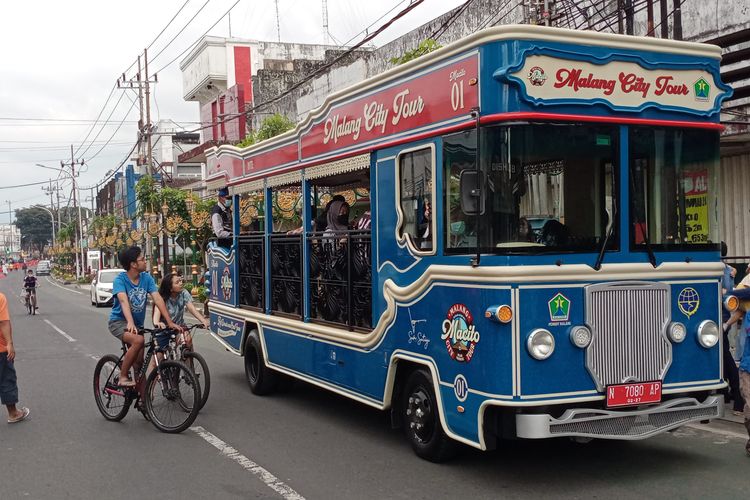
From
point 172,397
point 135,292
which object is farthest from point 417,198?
point 135,292

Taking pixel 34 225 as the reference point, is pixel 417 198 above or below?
below

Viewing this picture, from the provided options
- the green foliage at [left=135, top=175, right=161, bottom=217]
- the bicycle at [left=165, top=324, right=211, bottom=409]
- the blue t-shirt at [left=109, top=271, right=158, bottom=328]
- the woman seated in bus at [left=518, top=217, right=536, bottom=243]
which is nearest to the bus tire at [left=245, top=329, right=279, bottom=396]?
the bicycle at [left=165, top=324, right=211, bottom=409]

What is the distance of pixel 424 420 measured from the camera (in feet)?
21.4

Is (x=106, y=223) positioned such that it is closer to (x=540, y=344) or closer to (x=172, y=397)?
(x=172, y=397)

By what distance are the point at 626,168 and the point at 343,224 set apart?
11.2ft

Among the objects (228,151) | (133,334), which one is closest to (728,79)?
(228,151)

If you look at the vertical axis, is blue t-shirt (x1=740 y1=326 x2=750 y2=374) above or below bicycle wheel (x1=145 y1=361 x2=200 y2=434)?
above

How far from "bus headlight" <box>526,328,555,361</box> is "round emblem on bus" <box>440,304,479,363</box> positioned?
1.26 ft

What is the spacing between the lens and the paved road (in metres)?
5.95

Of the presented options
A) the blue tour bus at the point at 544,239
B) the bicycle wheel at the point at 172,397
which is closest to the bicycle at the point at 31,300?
the bicycle wheel at the point at 172,397

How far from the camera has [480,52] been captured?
18.8 ft

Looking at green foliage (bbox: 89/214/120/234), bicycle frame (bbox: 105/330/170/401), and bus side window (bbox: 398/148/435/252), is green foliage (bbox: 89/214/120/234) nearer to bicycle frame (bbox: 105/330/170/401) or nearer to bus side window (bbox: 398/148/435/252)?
bicycle frame (bbox: 105/330/170/401)

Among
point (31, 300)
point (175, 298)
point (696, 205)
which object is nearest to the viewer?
point (696, 205)

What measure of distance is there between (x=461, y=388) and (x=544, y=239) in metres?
1.22
